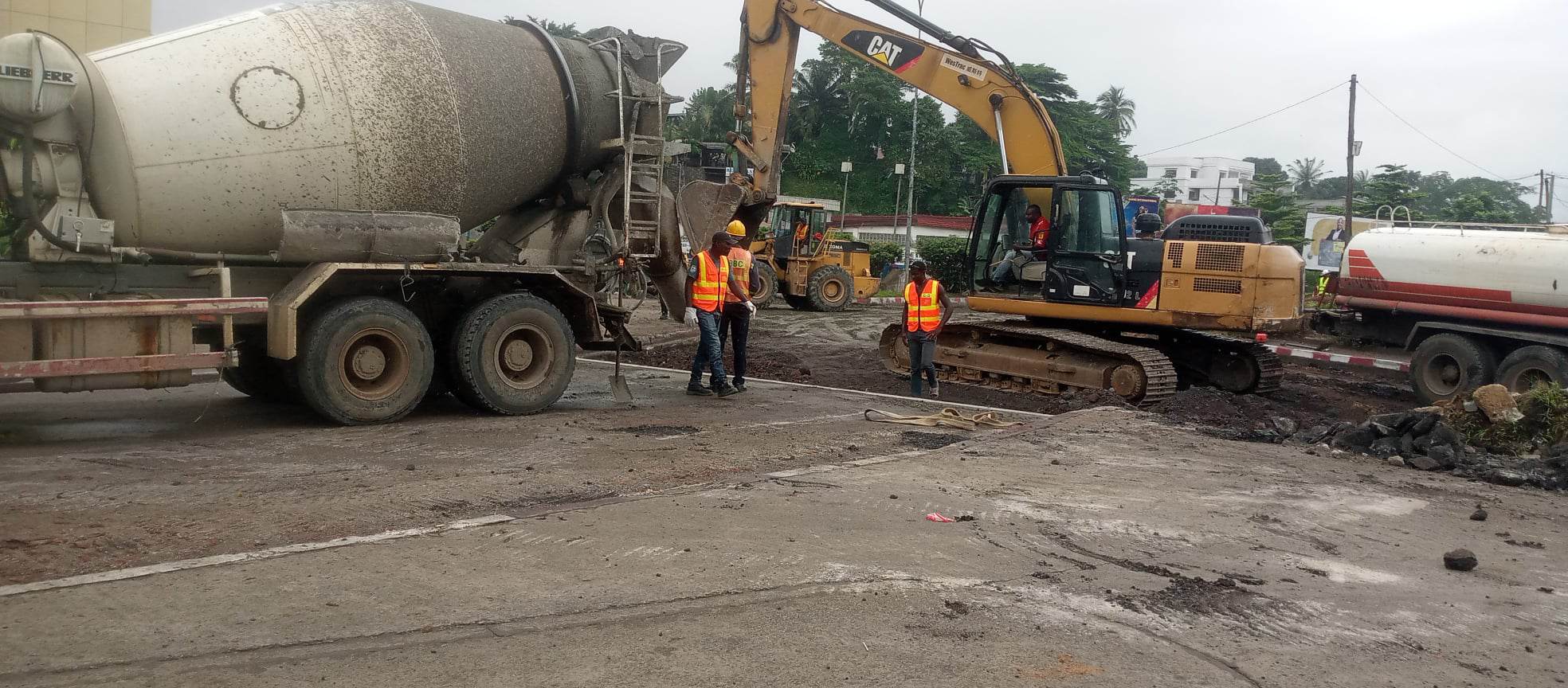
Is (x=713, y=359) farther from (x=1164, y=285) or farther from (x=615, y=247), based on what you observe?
(x=1164, y=285)

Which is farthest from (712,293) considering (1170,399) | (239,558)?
(239,558)

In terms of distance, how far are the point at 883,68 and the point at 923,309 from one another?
3.68 m

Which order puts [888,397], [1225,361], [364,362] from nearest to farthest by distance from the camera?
1. [364,362]
2. [888,397]
3. [1225,361]

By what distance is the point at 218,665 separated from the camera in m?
3.95

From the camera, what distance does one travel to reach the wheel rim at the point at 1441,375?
13.4 meters

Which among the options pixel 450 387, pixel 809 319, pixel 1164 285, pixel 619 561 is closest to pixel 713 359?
pixel 450 387

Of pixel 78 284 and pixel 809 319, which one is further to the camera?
pixel 809 319

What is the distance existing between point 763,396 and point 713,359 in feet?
2.14

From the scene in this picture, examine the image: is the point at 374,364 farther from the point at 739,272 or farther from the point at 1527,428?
the point at 1527,428

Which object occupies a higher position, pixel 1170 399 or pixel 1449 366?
pixel 1449 366

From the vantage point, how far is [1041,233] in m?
12.9

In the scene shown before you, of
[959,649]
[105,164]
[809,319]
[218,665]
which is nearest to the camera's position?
[218,665]

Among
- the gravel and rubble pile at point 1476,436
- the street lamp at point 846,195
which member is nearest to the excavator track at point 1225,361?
the gravel and rubble pile at point 1476,436

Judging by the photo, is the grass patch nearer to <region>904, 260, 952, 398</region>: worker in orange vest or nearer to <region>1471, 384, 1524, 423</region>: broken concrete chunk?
<region>1471, 384, 1524, 423</region>: broken concrete chunk
